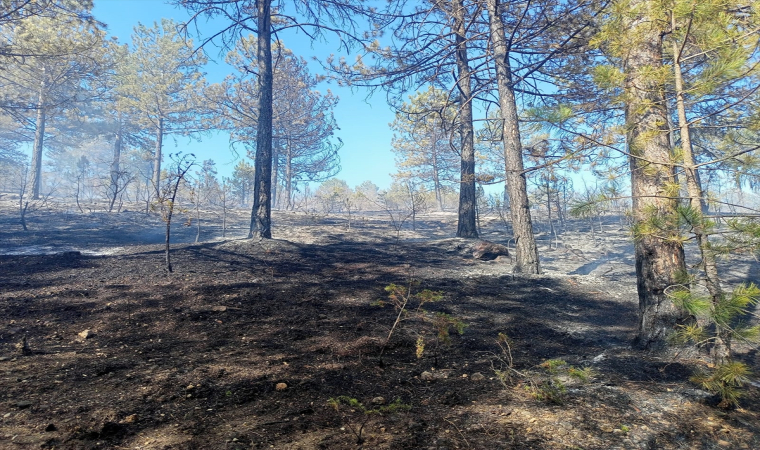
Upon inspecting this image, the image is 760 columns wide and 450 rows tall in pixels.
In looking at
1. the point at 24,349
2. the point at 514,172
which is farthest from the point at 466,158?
the point at 24,349

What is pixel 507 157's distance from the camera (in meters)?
7.70

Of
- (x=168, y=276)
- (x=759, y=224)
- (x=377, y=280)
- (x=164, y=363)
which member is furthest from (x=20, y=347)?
(x=759, y=224)

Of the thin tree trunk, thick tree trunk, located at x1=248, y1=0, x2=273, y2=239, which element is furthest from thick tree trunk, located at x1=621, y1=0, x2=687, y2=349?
thick tree trunk, located at x1=248, y1=0, x2=273, y2=239

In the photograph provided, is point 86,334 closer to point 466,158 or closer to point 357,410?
point 357,410

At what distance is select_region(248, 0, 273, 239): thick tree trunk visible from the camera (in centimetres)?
919

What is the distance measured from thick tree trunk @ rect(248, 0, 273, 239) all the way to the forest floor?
2100 millimetres

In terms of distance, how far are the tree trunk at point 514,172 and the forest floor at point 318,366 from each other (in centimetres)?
61

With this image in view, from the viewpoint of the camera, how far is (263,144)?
9375 millimetres

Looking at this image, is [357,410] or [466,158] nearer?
[357,410]

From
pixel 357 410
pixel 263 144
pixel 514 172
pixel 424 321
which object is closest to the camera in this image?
pixel 357 410

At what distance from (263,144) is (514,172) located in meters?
6.10

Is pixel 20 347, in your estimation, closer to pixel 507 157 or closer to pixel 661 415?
pixel 661 415

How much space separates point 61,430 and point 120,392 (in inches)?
18.9

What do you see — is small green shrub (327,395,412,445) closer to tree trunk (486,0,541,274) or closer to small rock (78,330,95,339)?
small rock (78,330,95,339)
